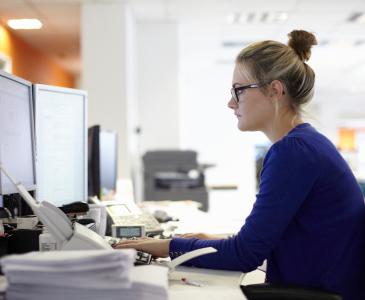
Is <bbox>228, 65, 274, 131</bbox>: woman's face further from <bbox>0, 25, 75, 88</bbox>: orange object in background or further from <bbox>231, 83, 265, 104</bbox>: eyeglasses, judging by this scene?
<bbox>0, 25, 75, 88</bbox>: orange object in background

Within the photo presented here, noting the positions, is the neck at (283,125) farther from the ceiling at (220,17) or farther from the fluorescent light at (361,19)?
the fluorescent light at (361,19)

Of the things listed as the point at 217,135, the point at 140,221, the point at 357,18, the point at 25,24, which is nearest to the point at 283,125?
the point at 140,221

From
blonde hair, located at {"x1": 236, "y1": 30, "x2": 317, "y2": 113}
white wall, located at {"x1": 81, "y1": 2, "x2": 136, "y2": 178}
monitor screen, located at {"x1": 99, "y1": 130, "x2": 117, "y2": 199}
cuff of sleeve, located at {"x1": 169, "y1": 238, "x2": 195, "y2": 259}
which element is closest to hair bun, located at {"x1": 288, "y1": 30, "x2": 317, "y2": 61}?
blonde hair, located at {"x1": 236, "y1": 30, "x2": 317, "y2": 113}

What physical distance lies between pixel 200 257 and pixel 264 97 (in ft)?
1.69

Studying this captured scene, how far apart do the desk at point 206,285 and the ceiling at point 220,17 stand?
157 inches

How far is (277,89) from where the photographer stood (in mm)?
1345

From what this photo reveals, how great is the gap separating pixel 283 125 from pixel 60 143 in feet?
2.66

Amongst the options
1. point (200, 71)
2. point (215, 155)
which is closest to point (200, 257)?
point (200, 71)

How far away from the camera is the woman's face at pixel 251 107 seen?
1.37 m

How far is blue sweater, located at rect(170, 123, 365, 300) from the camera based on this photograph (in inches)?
45.1

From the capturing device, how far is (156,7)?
16.3 feet

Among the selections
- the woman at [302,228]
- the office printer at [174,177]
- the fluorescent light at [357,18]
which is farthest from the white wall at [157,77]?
the woman at [302,228]

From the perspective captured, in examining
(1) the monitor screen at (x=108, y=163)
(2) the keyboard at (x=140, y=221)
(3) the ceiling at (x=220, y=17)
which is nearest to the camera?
(2) the keyboard at (x=140, y=221)

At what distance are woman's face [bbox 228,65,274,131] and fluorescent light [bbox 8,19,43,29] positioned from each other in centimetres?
468
